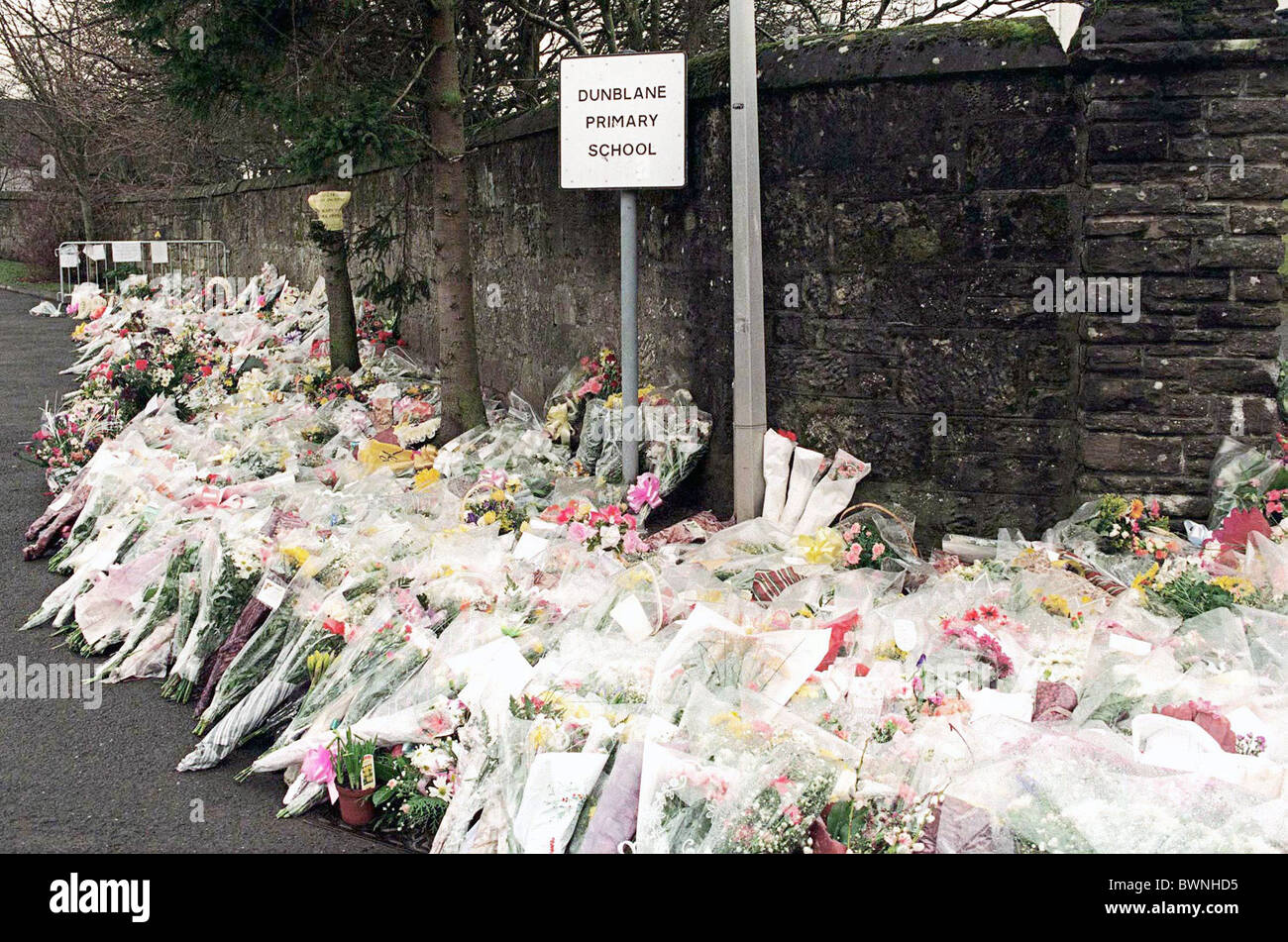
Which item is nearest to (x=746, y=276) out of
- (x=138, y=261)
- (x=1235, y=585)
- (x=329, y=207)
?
(x=1235, y=585)

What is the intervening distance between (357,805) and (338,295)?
702cm

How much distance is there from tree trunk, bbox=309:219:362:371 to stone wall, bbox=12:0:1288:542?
4543 mm

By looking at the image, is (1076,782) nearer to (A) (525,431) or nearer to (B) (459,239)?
(A) (525,431)

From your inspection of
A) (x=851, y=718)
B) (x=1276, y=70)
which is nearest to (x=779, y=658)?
(x=851, y=718)

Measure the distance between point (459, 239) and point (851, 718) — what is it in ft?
16.2

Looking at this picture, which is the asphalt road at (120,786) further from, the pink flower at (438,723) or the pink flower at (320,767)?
the pink flower at (438,723)

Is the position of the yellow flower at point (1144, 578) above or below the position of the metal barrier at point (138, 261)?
below

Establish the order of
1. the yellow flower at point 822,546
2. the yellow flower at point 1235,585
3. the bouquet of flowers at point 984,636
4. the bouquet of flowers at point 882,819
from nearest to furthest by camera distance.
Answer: the bouquet of flowers at point 882,819 < the bouquet of flowers at point 984,636 < the yellow flower at point 1235,585 < the yellow flower at point 822,546

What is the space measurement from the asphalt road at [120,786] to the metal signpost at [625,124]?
10.2ft

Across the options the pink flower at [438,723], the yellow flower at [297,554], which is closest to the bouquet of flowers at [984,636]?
the pink flower at [438,723]

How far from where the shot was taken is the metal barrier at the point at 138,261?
21.0 m

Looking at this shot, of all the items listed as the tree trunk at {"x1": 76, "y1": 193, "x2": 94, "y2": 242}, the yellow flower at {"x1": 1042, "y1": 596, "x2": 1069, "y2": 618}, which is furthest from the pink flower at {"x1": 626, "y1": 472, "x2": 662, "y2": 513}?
the tree trunk at {"x1": 76, "y1": 193, "x2": 94, "y2": 242}

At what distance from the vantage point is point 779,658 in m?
4.11

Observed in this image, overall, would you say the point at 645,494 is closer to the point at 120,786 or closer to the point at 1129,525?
the point at 1129,525
